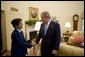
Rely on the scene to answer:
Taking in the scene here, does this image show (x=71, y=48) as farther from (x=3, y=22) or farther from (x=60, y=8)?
(x=60, y=8)

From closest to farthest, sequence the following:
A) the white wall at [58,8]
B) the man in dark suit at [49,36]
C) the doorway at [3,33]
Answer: the man in dark suit at [49,36]
the doorway at [3,33]
the white wall at [58,8]

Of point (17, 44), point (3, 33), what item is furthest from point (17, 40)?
point (3, 33)

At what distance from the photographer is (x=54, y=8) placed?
253 inches

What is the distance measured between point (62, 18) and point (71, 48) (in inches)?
172

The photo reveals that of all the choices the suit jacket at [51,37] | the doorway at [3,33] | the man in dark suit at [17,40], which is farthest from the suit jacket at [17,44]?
the doorway at [3,33]

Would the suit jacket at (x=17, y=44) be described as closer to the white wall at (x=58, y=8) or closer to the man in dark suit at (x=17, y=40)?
the man in dark suit at (x=17, y=40)

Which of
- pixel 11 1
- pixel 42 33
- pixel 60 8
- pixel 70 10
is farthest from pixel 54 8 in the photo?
pixel 42 33

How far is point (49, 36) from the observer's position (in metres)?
2.42

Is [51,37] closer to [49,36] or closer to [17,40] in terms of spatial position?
[49,36]

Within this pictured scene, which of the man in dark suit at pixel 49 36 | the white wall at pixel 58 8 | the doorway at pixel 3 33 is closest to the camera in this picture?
the man in dark suit at pixel 49 36

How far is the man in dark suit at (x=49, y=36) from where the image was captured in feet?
7.76

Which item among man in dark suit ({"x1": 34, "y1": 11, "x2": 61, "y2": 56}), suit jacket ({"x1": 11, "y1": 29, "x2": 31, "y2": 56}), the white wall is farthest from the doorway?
man in dark suit ({"x1": 34, "y1": 11, "x2": 61, "y2": 56})

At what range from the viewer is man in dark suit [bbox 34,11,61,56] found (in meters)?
2.37

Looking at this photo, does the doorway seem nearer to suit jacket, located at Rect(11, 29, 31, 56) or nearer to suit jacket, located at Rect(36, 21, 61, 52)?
suit jacket, located at Rect(11, 29, 31, 56)
